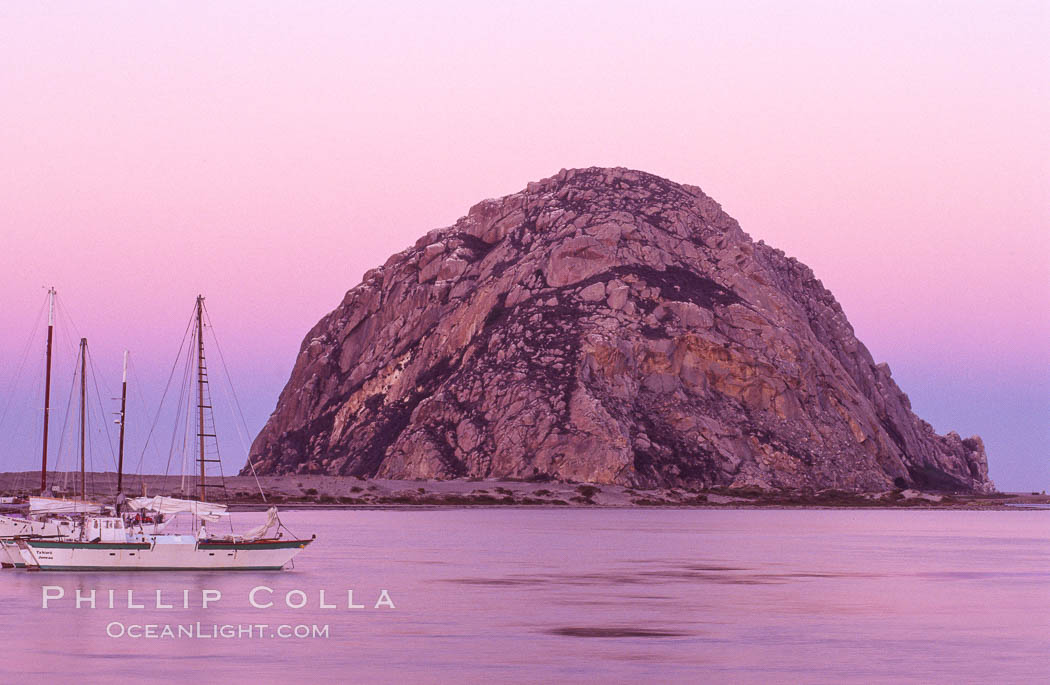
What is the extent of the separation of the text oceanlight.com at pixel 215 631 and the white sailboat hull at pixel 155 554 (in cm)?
1963

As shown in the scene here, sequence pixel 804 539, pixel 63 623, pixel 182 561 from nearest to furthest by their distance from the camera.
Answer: pixel 63 623
pixel 182 561
pixel 804 539

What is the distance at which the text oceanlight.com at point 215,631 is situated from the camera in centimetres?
4019

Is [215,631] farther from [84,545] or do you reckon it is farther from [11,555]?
[11,555]

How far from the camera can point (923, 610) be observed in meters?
51.6

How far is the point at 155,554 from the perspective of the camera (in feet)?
209

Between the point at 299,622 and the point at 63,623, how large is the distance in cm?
713

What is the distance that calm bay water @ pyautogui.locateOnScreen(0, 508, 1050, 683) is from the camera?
34.7 meters

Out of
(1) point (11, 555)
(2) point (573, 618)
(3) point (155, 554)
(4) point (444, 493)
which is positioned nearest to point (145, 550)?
(3) point (155, 554)

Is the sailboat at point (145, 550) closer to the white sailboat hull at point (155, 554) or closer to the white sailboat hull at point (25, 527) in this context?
the white sailboat hull at point (155, 554)

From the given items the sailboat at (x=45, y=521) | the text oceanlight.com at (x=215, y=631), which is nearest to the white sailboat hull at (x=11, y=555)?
the sailboat at (x=45, y=521)

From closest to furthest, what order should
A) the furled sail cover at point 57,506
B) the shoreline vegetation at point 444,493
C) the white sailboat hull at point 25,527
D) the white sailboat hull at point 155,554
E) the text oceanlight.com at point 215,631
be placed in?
the text oceanlight.com at point 215,631 < the white sailboat hull at point 155,554 < the white sailboat hull at point 25,527 < the furled sail cover at point 57,506 < the shoreline vegetation at point 444,493

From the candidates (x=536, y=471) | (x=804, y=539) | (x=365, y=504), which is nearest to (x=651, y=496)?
(x=536, y=471)

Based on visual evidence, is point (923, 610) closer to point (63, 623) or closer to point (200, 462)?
point (63, 623)

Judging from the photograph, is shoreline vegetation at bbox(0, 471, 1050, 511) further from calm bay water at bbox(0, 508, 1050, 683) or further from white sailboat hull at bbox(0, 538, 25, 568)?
white sailboat hull at bbox(0, 538, 25, 568)
